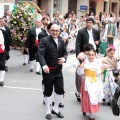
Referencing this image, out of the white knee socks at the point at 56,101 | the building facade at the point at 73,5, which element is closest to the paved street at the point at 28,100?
the white knee socks at the point at 56,101

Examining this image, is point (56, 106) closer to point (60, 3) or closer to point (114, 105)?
point (114, 105)

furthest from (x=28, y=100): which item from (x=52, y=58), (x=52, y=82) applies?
(x=52, y=58)

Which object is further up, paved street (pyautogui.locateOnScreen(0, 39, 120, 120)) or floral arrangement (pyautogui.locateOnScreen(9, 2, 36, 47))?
floral arrangement (pyautogui.locateOnScreen(9, 2, 36, 47))

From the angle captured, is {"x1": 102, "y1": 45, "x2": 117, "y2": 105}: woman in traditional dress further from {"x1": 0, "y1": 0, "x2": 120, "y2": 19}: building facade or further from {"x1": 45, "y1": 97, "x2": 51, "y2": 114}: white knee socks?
{"x1": 0, "y1": 0, "x2": 120, "y2": 19}: building facade

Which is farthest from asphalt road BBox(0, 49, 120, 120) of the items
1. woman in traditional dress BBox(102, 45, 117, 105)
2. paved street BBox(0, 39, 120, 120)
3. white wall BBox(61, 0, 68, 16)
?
white wall BBox(61, 0, 68, 16)

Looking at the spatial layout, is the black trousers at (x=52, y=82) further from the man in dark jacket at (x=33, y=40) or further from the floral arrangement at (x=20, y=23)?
the floral arrangement at (x=20, y=23)

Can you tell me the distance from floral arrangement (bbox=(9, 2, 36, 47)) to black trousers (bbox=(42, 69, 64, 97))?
5.75 m

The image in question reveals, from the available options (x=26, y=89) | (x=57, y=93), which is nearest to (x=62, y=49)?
(x=57, y=93)

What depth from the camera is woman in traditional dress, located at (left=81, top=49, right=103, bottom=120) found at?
6523 millimetres

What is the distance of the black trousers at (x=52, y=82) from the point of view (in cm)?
648

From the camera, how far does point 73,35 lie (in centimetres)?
1755

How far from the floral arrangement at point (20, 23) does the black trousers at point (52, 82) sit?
5746 millimetres

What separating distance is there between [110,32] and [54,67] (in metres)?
10.8

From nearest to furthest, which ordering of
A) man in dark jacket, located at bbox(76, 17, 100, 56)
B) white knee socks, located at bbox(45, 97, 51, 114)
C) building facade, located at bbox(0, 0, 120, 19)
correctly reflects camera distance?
white knee socks, located at bbox(45, 97, 51, 114) < man in dark jacket, located at bbox(76, 17, 100, 56) < building facade, located at bbox(0, 0, 120, 19)
